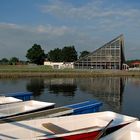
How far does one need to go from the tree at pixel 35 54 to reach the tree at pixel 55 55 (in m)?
10.5

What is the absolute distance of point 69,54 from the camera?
12000cm

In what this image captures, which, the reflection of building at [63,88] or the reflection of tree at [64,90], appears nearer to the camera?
the reflection of tree at [64,90]

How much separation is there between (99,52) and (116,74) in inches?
864

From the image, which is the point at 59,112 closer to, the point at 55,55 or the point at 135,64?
the point at 135,64

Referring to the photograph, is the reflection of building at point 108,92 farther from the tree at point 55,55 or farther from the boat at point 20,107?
the tree at point 55,55

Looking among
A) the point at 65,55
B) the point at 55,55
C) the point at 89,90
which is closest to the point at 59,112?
the point at 89,90

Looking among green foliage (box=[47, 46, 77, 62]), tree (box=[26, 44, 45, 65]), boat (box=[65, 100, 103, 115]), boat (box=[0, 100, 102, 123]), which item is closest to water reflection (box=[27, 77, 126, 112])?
boat (box=[65, 100, 103, 115])

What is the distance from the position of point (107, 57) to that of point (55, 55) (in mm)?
36845

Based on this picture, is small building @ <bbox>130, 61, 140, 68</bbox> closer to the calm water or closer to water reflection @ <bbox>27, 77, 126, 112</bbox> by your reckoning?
water reflection @ <bbox>27, 77, 126, 112</bbox>

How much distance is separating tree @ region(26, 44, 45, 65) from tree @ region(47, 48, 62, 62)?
10.5 m

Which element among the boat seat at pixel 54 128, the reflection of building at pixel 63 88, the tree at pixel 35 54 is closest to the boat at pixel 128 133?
the boat seat at pixel 54 128

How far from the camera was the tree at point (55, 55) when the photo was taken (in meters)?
123

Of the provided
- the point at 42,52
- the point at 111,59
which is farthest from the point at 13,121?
the point at 42,52

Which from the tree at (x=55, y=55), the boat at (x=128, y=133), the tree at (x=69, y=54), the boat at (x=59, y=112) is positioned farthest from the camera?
the tree at (x=55, y=55)
